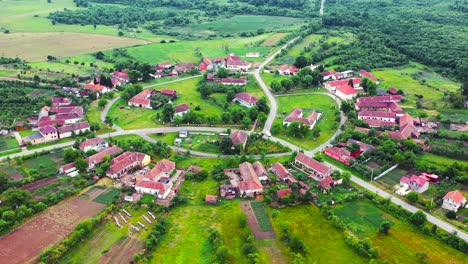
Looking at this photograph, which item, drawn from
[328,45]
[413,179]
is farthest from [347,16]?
[413,179]

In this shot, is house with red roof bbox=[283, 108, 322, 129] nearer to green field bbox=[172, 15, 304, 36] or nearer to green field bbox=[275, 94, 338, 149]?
A: green field bbox=[275, 94, 338, 149]

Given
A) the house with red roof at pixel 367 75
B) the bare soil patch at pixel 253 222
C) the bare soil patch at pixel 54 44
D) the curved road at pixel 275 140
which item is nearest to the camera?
the bare soil patch at pixel 253 222

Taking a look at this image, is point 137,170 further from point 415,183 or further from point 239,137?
point 415,183

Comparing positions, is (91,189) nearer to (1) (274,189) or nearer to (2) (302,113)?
(1) (274,189)

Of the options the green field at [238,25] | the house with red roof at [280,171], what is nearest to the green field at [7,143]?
the house with red roof at [280,171]

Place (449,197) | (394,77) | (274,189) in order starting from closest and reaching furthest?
(449,197) < (274,189) < (394,77)

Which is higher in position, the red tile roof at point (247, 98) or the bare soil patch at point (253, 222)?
the red tile roof at point (247, 98)

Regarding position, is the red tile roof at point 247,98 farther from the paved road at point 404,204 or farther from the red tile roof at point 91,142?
the red tile roof at point 91,142
